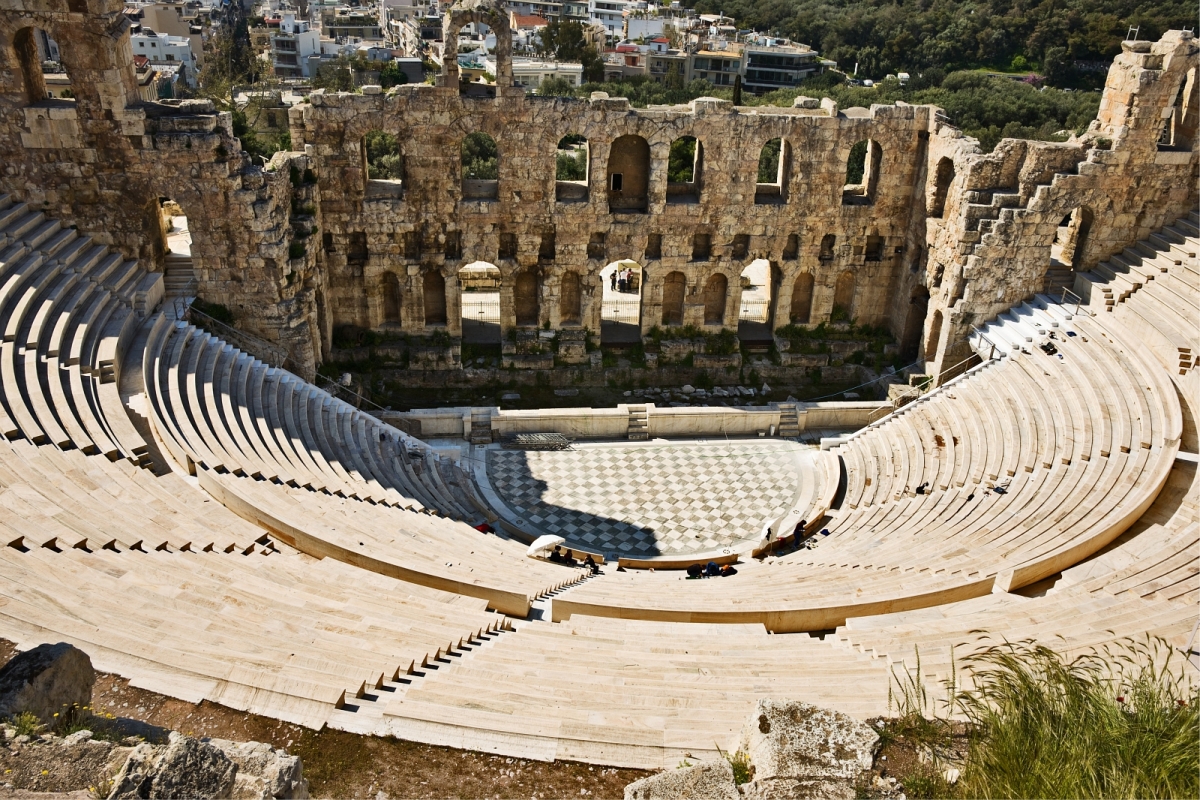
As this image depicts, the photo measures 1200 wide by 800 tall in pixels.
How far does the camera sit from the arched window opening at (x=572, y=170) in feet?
88.3

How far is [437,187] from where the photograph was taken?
25953mm

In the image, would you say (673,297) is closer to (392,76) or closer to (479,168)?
(479,168)

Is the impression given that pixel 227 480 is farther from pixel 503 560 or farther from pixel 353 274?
pixel 353 274

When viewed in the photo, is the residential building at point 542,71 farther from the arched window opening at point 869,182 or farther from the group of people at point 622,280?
the arched window opening at point 869,182

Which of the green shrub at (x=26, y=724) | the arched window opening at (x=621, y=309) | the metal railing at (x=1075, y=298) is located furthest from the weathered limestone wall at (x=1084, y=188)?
the green shrub at (x=26, y=724)

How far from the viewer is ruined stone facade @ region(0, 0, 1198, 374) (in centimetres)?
2203

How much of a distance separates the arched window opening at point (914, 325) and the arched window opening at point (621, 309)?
8.02 m

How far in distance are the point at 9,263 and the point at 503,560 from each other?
1200cm

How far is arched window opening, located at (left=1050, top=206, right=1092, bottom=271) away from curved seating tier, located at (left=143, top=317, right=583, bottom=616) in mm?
17536

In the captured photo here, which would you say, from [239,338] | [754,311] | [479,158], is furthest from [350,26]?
[239,338]

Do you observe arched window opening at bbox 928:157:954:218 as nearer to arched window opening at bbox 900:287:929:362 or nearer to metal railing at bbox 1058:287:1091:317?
arched window opening at bbox 900:287:929:362

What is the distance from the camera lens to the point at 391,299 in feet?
91.8

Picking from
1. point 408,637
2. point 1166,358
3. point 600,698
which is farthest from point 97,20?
point 1166,358

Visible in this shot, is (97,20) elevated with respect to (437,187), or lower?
elevated
